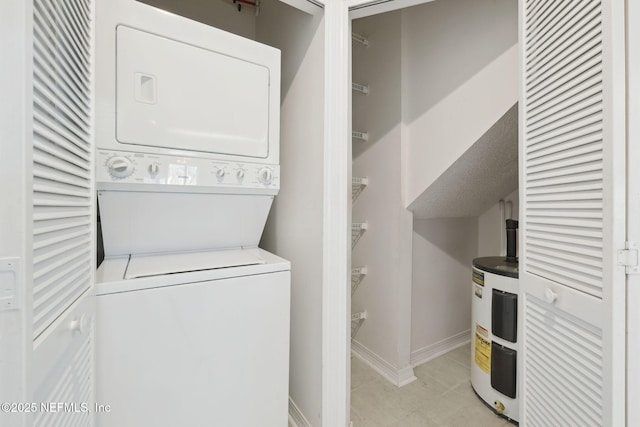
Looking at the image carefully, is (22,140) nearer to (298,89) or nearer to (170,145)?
(170,145)

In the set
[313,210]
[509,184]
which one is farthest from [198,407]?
[509,184]

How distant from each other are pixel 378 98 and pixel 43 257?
2.28 m

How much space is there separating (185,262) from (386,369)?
1.83 metres

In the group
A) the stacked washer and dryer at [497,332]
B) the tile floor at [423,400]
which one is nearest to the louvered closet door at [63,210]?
the tile floor at [423,400]

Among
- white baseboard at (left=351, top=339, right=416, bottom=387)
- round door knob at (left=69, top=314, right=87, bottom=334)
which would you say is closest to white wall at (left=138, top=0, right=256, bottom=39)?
round door knob at (left=69, top=314, right=87, bottom=334)

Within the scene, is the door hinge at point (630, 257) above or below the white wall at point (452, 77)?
below

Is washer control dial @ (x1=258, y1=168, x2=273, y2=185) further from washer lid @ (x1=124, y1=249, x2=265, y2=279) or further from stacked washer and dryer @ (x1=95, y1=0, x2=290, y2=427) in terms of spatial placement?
washer lid @ (x1=124, y1=249, x2=265, y2=279)

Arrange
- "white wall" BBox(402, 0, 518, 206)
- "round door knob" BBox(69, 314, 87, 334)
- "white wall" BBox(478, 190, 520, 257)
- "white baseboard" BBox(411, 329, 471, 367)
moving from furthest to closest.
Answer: "white wall" BBox(478, 190, 520, 257) → "white baseboard" BBox(411, 329, 471, 367) → "white wall" BBox(402, 0, 518, 206) → "round door knob" BBox(69, 314, 87, 334)

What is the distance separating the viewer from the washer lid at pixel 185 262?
3.73 feet

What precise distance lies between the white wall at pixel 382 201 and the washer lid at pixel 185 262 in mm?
1182

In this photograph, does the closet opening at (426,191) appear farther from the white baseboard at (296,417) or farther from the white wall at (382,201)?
the white baseboard at (296,417)

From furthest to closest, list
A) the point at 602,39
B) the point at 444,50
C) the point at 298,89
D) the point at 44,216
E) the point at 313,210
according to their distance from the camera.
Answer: the point at 444,50 → the point at 298,89 → the point at 313,210 → the point at 602,39 → the point at 44,216

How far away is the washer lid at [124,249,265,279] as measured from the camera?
1136mm

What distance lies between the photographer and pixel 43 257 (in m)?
0.65
